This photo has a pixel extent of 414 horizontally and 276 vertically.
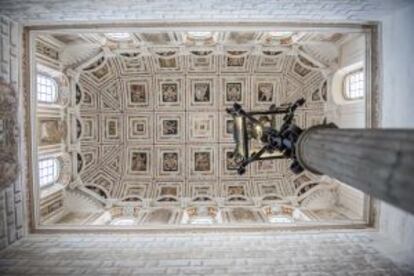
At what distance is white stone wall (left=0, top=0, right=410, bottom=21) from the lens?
8.86 metres

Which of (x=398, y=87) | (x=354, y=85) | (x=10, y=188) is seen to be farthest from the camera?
(x=354, y=85)

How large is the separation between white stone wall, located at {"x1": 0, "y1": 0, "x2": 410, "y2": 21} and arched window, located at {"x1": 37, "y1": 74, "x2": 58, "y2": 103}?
391 centimetres

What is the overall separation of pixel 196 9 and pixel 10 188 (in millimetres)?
6822

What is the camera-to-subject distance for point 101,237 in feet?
33.9

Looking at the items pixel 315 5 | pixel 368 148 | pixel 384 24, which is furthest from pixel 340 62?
pixel 368 148

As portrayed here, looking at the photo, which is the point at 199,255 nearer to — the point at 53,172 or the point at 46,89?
the point at 53,172

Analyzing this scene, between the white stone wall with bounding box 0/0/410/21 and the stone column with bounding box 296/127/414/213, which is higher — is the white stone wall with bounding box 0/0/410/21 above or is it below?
above

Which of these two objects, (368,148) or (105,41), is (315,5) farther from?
(105,41)

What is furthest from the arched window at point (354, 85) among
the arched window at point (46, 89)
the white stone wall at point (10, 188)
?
the arched window at point (46, 89)

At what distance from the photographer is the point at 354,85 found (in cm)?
1408

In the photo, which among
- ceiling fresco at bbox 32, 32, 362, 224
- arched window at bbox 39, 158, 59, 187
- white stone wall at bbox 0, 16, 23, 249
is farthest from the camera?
ceiling fresco at bbox 32, 32, 362, 224

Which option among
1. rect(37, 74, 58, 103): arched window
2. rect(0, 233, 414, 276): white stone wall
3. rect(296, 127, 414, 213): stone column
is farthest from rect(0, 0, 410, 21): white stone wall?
rect(0, 233, 414, 276): white stone wall

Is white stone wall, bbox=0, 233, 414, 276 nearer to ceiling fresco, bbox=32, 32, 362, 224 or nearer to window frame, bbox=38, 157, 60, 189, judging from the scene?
ceiling fresco, bbox=32, 32, 362, 224

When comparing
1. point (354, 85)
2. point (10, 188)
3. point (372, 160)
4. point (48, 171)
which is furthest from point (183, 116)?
point (372, 160)
